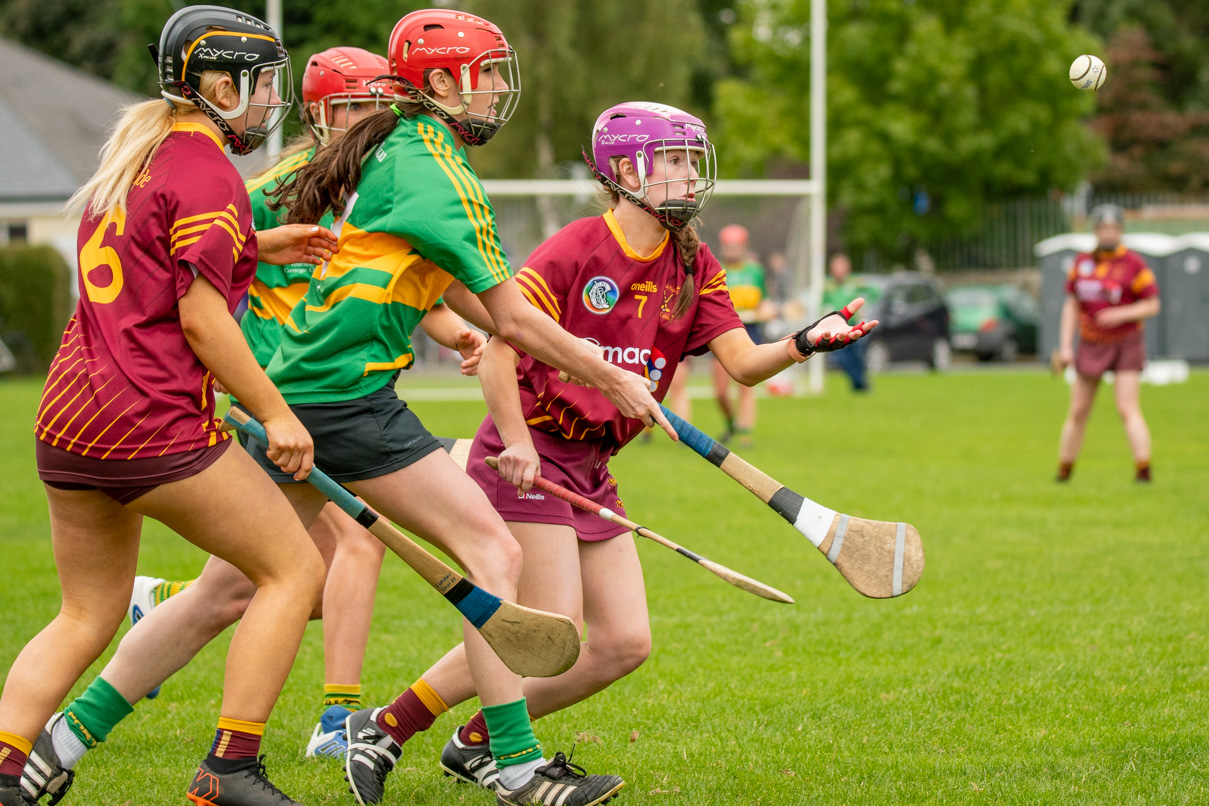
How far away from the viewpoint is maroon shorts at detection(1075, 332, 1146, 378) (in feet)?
34.3

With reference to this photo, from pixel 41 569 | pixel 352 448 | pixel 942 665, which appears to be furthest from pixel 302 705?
pixel 41 569

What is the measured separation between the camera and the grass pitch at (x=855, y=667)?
4.04 meters

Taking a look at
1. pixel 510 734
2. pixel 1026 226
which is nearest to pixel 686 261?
pixel 510 734

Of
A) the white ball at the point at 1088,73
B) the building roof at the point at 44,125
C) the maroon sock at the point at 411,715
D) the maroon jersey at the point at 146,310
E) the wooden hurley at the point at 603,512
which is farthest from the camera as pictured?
the building roof at the point at 44,125

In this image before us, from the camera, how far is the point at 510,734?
147 inches

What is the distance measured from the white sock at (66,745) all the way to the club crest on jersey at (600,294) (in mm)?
1908

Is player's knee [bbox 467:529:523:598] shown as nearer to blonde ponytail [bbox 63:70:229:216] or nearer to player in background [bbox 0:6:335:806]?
player in background [bbox 0:6:335:806]

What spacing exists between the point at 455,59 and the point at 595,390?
102 centimetres

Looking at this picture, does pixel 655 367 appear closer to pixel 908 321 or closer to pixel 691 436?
pixel 691 436

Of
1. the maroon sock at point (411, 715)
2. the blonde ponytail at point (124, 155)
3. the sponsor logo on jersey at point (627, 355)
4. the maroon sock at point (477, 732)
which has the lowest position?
the maroon sock at point (477, 732)

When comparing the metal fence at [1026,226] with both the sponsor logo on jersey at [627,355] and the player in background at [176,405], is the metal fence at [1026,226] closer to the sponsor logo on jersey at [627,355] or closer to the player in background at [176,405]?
the sponsor logo on jersey at [627,355]

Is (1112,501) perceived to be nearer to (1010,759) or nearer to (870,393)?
(1010,759)

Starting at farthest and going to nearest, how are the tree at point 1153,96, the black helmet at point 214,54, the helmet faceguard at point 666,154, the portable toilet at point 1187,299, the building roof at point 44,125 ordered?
the tree at point 1153,96, the building roof at point 44,125, the portable toilet at point 1187,299, the helmet faceguard at point 666,154, the black helmet at point 214,54

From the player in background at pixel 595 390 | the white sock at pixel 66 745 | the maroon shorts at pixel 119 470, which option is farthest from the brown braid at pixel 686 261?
the white sock at pixel 66 745
